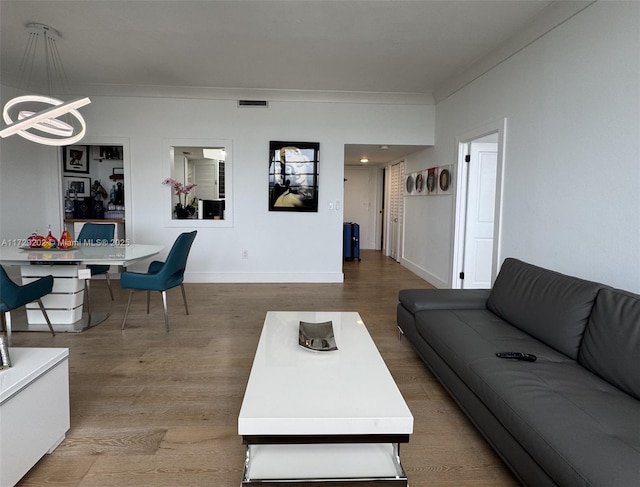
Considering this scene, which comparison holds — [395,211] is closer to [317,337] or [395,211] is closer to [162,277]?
[162,277]

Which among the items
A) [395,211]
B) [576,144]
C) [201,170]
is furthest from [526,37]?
[201,170]

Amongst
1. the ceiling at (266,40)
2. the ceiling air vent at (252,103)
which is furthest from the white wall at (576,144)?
the ceiling air vent at (252,103)

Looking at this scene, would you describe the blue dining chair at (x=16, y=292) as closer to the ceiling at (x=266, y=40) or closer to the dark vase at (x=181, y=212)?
the ceiling at (x=266, y=40)

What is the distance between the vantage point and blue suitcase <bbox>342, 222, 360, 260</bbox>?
8.06 meters

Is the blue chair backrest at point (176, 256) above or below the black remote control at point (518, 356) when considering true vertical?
above

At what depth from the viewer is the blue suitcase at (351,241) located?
8.06m

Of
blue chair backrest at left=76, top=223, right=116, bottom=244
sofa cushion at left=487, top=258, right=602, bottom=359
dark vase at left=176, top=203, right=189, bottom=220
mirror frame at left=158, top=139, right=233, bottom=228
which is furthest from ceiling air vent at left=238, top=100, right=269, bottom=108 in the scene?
sofa cushion at left=487, top=258, right=602, bottom=359

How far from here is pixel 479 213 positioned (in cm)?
474

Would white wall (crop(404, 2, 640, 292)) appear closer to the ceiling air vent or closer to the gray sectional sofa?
the gray sectional sofa

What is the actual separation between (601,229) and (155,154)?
212 inches

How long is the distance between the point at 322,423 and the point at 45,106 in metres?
6.39

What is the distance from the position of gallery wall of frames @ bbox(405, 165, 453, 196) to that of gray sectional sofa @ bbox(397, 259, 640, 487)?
2389 mm

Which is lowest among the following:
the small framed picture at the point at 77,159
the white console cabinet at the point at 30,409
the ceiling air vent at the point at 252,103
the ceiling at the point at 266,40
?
the white console cabinet at the point at 30,409

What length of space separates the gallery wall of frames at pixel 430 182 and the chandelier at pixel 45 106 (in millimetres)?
4185
